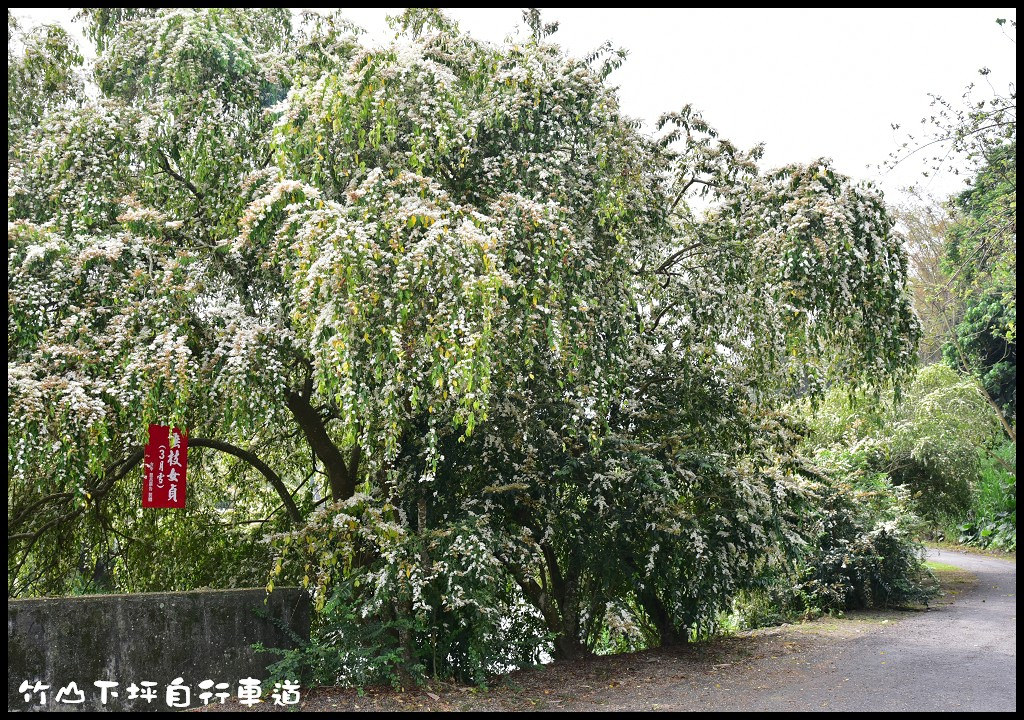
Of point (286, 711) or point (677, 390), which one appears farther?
point (677, 390)

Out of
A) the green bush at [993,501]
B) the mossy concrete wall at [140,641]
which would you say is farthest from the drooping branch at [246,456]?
the green bush at [993,501]

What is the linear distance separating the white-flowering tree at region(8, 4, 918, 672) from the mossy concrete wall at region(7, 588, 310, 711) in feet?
2.48

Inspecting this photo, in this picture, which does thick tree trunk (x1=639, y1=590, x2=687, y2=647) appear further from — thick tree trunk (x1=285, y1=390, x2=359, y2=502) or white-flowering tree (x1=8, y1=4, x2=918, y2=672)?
thick tree trunk (x1=285, y1=390, x2=359, y2=502)

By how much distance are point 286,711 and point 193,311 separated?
10.3 ft

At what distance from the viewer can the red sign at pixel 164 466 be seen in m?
6.92

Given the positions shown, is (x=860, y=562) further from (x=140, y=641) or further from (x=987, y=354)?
(x=987, y=354)

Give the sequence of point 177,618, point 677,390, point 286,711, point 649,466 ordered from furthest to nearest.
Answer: point 677,390 → point 649,466 → point 177,618 → point 286,711

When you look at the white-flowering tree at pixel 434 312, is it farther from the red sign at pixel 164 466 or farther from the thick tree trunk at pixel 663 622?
the thick tree trunk at pixel 663 622

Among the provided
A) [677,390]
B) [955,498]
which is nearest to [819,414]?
[955,498]

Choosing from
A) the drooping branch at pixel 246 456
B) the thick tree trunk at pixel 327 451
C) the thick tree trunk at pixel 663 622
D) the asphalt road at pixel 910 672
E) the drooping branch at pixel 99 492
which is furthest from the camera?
the thick tree trunk at pixel 663 622

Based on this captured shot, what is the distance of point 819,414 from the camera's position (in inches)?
679

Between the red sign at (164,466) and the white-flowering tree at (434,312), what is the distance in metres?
0.18

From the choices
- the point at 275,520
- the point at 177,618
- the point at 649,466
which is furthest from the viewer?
the point at 275,520

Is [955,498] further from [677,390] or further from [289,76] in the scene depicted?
[289,76]
